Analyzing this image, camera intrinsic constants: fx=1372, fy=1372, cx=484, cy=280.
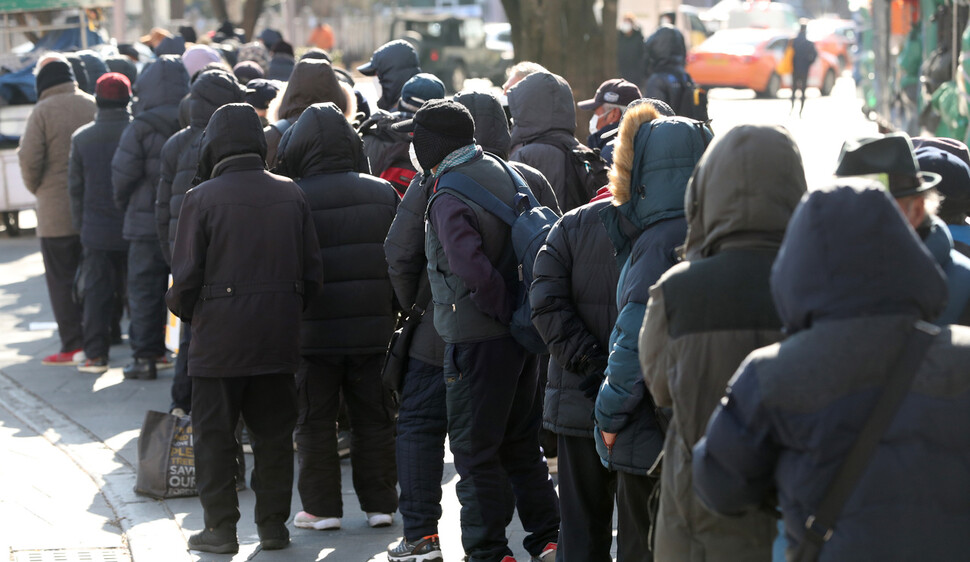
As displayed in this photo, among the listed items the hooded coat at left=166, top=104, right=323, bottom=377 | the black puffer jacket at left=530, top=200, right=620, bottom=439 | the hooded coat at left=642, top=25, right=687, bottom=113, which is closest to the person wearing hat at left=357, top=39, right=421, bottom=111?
the hooded coat at left=166, top=104, right=323, bottom=377

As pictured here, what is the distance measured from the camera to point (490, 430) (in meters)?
5.07

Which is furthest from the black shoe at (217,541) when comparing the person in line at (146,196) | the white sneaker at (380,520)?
the person in line at (146,196)

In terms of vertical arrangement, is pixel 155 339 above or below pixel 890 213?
below

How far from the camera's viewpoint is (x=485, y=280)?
489cm

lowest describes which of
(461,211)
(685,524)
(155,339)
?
(155,339)

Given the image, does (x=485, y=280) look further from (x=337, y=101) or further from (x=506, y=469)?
(x=337, y=101)

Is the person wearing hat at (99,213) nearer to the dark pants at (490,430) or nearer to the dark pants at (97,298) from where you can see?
the dark pants at (97,298)

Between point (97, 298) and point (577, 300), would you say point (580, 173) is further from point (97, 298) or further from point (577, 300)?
point (97, 298)

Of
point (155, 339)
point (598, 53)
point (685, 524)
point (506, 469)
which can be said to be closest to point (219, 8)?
point (598, 53)

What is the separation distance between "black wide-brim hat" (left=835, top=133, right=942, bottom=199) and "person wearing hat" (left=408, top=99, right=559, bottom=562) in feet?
6.24

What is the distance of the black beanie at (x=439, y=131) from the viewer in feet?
16.8

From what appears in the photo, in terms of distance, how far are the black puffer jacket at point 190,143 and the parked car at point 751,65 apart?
79.9 ft

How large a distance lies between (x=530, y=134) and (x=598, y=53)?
556 cm

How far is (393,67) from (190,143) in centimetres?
159
